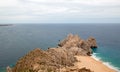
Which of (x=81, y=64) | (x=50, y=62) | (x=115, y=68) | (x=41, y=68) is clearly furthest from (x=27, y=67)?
(x=115, y=68)

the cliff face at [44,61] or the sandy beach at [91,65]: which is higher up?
the cliff face at [44,61]

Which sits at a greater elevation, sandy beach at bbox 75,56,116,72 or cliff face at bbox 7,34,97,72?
cliff face at bbox 7,34,97,72

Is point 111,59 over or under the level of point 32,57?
under

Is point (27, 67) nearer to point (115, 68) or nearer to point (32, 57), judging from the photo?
point (32, 57)

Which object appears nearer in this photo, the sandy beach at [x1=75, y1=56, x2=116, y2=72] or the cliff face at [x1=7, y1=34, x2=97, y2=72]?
the cliff face at [x1=7, y1=34, x2=97, y2=72]

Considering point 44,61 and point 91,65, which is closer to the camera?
point 44,61

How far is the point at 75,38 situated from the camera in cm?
11031

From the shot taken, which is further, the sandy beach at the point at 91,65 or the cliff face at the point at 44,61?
the sandy beach at the point at 91,65

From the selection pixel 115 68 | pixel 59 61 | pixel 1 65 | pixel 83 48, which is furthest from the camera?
pixel 83 48

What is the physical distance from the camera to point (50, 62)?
198 ft

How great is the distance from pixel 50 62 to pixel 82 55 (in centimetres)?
3412

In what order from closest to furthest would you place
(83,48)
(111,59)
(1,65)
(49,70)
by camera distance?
(49,70) → (1,65) → (111,59) → (83,48)

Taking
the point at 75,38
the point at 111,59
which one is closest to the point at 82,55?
the point at 111,59

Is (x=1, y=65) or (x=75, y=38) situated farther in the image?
(x=75, y=38)
